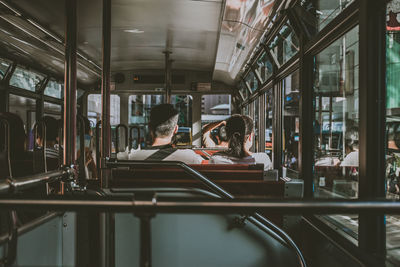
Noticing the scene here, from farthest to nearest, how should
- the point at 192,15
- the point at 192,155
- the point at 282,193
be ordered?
the point at 192,15 → the point at 192,155 → the point at 282,193

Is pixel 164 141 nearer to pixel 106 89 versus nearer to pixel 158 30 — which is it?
pixel 106 89

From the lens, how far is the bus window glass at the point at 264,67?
4.37 m

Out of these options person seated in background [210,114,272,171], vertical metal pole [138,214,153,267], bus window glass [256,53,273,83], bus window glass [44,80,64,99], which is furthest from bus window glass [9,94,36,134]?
vertical metal pole [138,214,153,267]

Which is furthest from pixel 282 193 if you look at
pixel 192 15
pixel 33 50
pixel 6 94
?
pixel 33 50

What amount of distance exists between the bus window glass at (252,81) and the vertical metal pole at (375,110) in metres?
3.99

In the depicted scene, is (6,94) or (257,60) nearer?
(6,94)

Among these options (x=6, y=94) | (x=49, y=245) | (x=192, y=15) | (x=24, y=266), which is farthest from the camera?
(x=6, y=94)

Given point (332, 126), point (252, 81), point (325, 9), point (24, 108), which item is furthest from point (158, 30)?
point (332, 126)

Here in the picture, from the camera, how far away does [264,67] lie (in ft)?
15.8

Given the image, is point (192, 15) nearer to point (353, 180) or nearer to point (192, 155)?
point (192, 155)

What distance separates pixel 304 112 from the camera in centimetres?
269

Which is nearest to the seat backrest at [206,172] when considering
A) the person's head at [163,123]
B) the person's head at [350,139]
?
the person's head at [163,123]

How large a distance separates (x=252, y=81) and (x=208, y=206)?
18.6 feet

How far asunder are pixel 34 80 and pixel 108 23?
386cm
